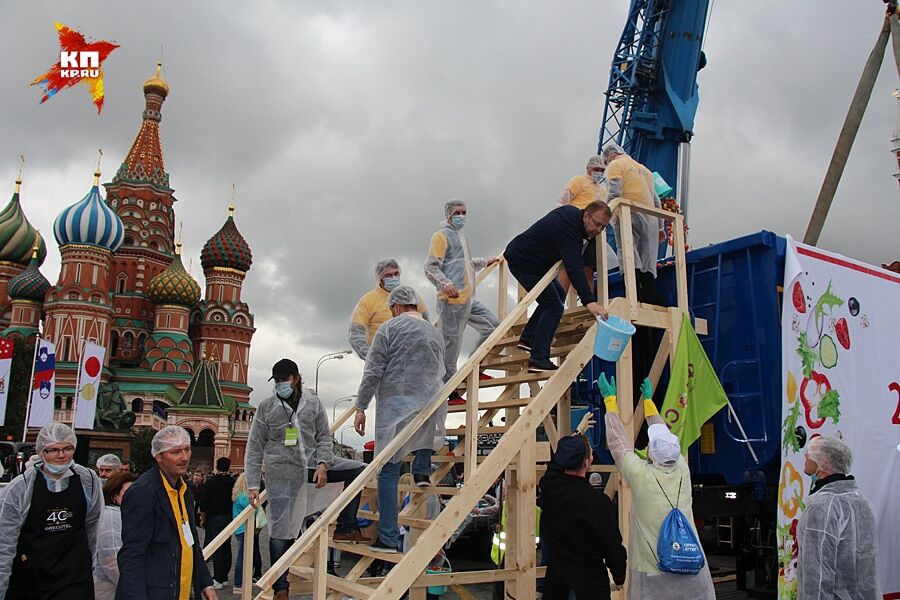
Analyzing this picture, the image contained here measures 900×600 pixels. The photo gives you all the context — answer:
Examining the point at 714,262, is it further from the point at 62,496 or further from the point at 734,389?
the point at 62,496

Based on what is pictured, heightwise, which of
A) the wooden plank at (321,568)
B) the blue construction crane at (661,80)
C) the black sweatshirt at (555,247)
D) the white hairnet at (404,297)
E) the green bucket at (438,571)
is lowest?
the green bucket at (438,571)

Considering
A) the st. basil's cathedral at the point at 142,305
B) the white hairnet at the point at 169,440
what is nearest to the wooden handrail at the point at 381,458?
the white hairnet at the point at 169,440

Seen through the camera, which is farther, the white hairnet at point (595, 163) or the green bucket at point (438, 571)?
the white hairnet at point (595, 163)

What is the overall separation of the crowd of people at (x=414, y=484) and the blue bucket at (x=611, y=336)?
4.1 inches

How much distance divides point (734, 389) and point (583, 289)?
80.6 inches

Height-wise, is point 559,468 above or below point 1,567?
above

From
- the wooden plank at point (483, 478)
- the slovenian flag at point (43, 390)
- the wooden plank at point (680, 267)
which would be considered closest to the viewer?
the wooden plank at point (483, 478)

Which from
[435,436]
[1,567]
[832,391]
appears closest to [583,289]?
[435,436]

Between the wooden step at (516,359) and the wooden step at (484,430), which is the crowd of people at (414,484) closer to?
the wooden step at (516,359)

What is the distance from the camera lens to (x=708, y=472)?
7.23 m

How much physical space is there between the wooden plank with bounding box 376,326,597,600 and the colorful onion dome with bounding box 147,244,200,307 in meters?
54.7

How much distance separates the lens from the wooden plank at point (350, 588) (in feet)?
15.9

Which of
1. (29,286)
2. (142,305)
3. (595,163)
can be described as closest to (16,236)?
(29,286)

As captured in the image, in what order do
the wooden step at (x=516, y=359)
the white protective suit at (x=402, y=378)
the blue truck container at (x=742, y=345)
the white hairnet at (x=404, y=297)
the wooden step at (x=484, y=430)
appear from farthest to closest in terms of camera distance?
the wooden step at (x=516, y=359)
the wooden step at (x=484, y=430)
the blue truck container at (x=742, y=345)
the white hairnet at (x=404, y=297)
the white protective suit at (x=402, y=378)
